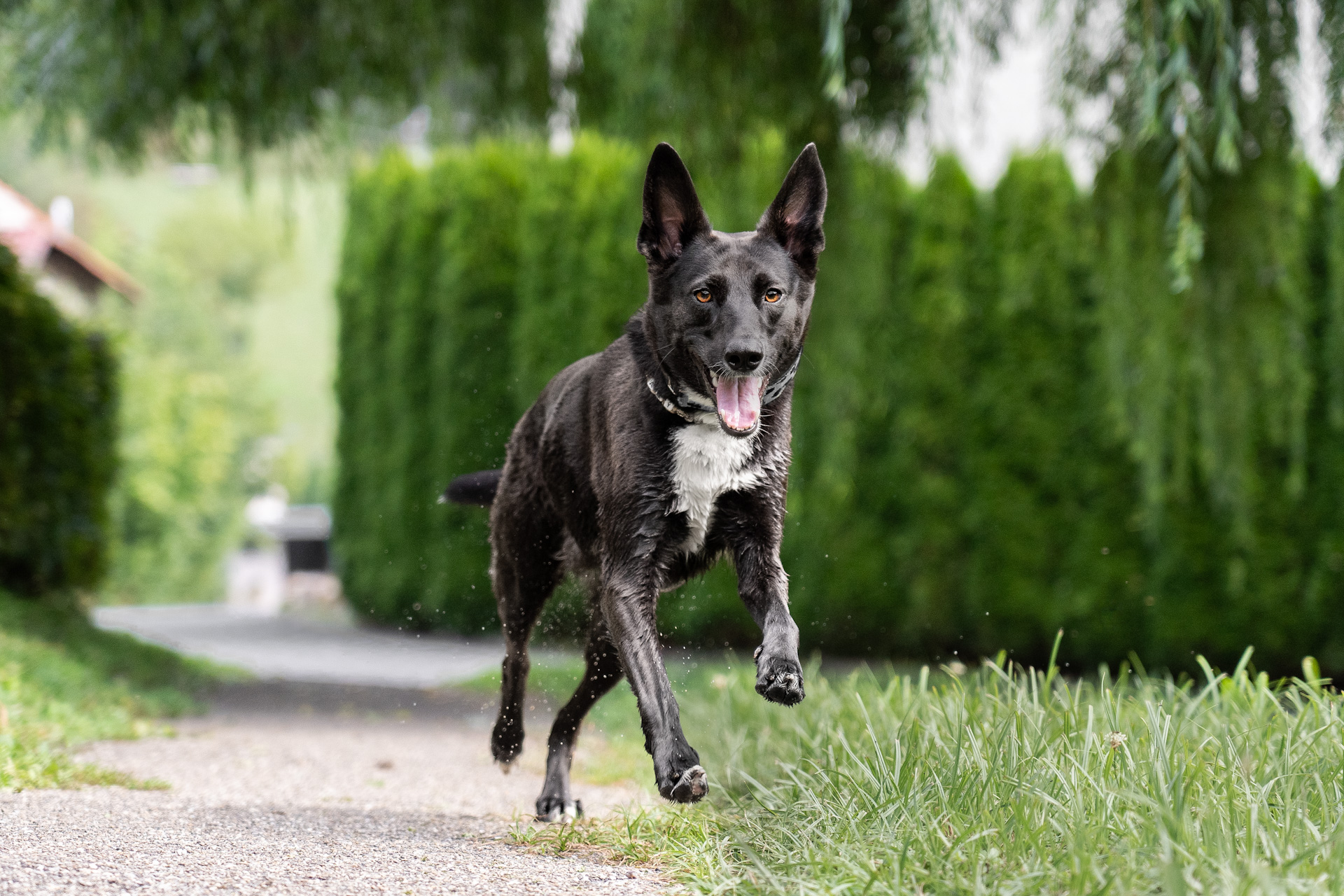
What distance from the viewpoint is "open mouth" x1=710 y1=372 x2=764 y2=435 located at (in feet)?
8.43

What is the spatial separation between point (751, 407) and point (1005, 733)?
1051 millimetres

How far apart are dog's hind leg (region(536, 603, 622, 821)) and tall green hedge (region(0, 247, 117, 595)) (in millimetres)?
4579

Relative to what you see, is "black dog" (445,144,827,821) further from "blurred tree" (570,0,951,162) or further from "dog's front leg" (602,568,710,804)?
"blurred tree" (570,0,951,162)

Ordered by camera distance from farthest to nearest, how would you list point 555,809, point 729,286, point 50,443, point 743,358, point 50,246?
point 50,246
point 50,443
point 555,809
point 729,286
point 743,358

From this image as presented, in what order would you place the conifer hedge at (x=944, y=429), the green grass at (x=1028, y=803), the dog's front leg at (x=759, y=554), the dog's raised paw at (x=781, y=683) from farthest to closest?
the conifer hedge at (x=944, y=429)
the dog's front leg at (x=759, y=554)
the dog's raised paw at (x=781, y=683)
the green grass at (x=1028, y=803)

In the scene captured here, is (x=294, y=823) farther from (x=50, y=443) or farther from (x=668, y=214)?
(x=50, y=443)

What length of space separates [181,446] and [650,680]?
18.2 m

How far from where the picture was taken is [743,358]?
98.7 inches

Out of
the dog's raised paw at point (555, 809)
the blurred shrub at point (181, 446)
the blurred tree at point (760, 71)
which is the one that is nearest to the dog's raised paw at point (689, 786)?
the dog's raised paw at point (555, 809)

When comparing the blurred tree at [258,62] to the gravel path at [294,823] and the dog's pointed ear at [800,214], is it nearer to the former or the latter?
the gravel path at [294,823]

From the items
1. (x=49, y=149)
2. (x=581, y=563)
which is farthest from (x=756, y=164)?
(x=49, y=149)

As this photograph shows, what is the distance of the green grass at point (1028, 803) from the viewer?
219cm

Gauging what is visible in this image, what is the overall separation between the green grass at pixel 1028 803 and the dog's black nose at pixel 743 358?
1.04m

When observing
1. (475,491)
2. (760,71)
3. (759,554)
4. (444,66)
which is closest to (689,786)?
(759,554)
